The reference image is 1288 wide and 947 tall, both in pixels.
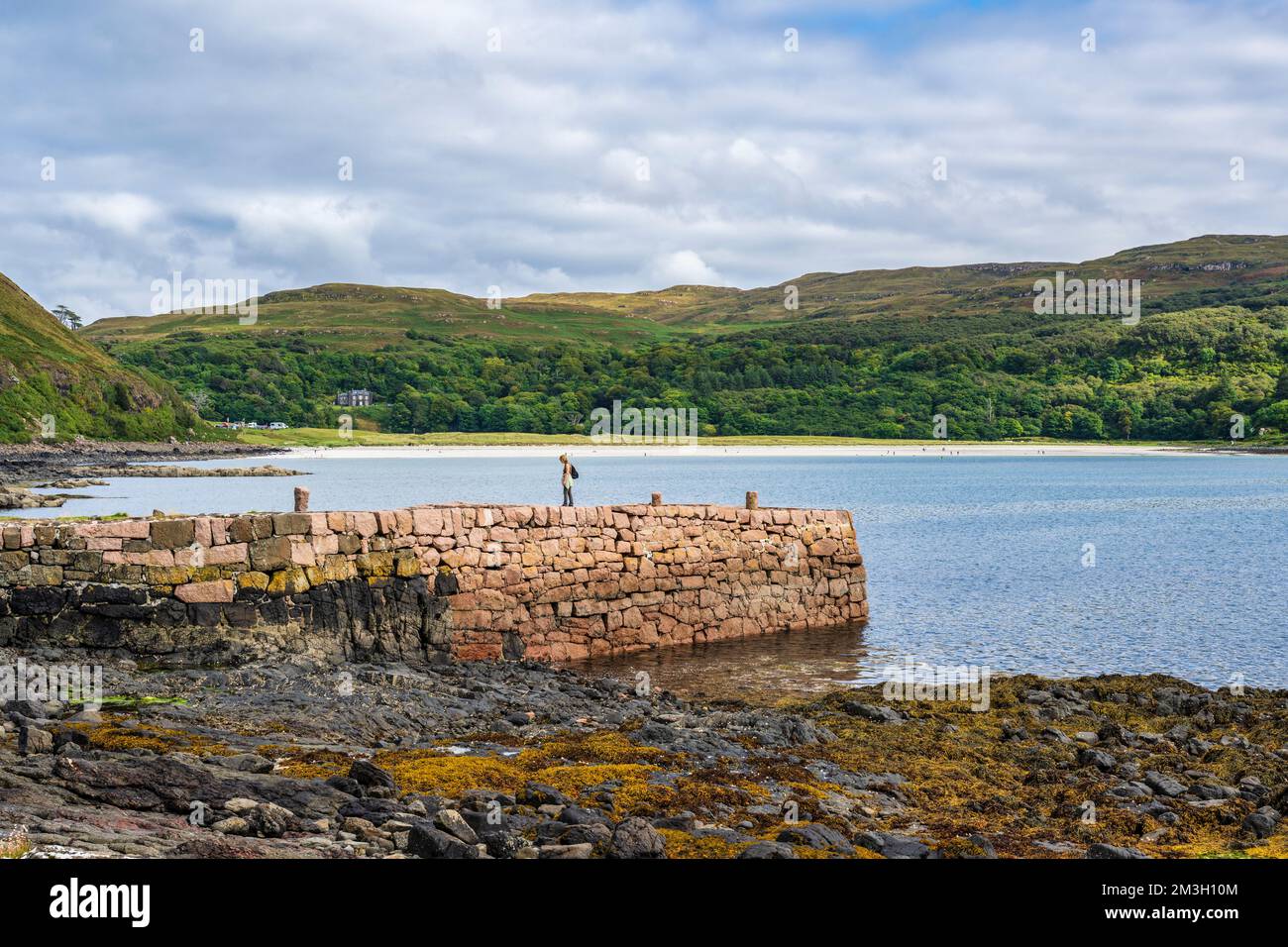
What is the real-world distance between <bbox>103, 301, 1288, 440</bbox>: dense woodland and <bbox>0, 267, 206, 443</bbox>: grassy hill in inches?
1201

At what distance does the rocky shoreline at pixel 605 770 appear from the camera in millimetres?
8516

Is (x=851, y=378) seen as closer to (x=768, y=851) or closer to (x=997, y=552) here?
(x=997, y=552)

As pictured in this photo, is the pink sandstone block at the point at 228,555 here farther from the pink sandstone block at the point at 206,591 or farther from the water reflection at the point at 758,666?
the water reflection at the point at 758,666

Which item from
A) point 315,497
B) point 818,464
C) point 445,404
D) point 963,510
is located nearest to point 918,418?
point 818,464

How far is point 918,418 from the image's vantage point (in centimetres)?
14175

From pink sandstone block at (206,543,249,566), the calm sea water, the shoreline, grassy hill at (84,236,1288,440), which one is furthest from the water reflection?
grassy hill at (84,236,1288,440)

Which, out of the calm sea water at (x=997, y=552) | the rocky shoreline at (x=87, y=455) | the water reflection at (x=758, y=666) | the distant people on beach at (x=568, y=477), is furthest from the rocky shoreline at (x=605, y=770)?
the rocky shoreline at (x=87, y=455)

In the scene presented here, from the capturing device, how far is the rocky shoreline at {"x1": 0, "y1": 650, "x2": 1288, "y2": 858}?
8.52 m

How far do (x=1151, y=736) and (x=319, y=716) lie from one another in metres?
10.4

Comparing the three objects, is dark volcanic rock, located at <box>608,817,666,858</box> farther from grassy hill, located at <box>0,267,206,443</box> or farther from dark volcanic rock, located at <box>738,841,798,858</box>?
grassy hill, located at <box>0,267,206,443</box>

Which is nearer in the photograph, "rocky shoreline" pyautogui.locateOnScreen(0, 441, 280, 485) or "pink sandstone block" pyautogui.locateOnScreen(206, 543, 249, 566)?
"pink sandstone block" pyautogui.locateOnScreen(206, 543, 249, 566)

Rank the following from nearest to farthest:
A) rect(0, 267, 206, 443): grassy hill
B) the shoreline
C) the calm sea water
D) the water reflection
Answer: the water reflection < the calm sea water < rect(0, 267, 206, 443): grassy hill < the shoreline
